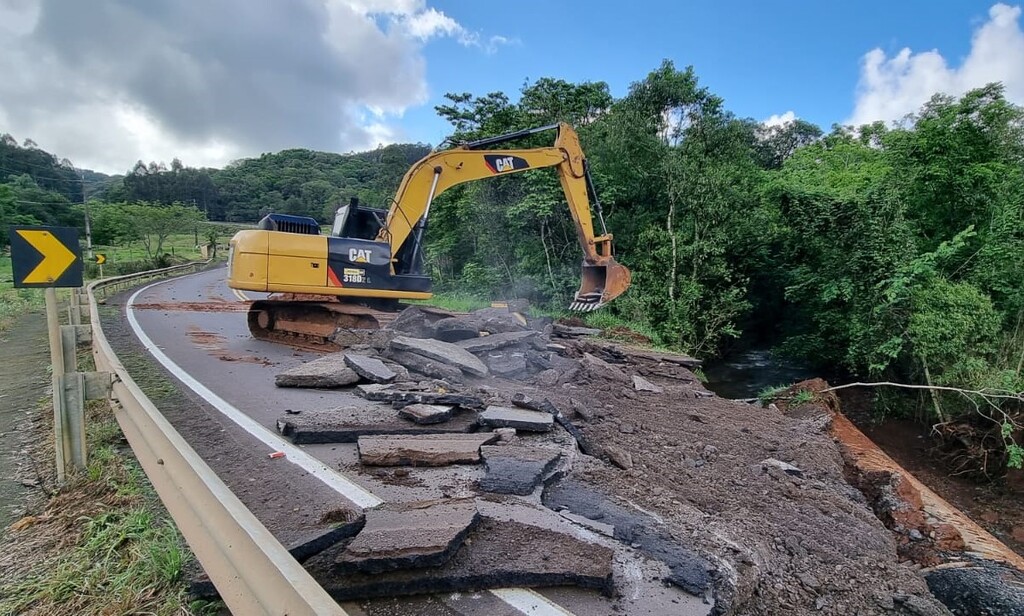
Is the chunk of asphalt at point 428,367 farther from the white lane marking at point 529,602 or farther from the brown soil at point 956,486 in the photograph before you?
the brown soil at point 956,486

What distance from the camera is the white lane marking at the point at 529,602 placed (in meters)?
2.43

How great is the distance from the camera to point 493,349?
8.30m

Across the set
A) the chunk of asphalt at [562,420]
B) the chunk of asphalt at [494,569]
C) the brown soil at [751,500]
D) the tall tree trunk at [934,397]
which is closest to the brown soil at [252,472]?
the chunk of asphalt at [494,569]

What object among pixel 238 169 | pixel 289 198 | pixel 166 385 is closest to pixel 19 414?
pixel 166 385

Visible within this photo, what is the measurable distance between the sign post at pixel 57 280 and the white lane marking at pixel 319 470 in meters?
1.30

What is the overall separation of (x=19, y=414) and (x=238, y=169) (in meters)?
96.3

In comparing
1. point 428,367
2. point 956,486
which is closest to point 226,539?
point 428,367

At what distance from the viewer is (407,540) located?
8.48ft

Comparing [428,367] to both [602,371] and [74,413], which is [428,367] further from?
[74,413]

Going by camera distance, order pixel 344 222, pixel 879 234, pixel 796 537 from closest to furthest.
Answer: pixel 796 537 → pixel 344 222 → pixel 879 234

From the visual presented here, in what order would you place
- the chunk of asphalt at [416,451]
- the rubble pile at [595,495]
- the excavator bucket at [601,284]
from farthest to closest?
the excavator bucket at [601,284] < the chunk of asphalt at [416,451] < the rubble pile at [595,495]

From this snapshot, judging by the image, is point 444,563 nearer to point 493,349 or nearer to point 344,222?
point 493,349

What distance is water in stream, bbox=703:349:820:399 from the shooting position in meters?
15.7

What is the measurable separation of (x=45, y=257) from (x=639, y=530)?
4508 mm
